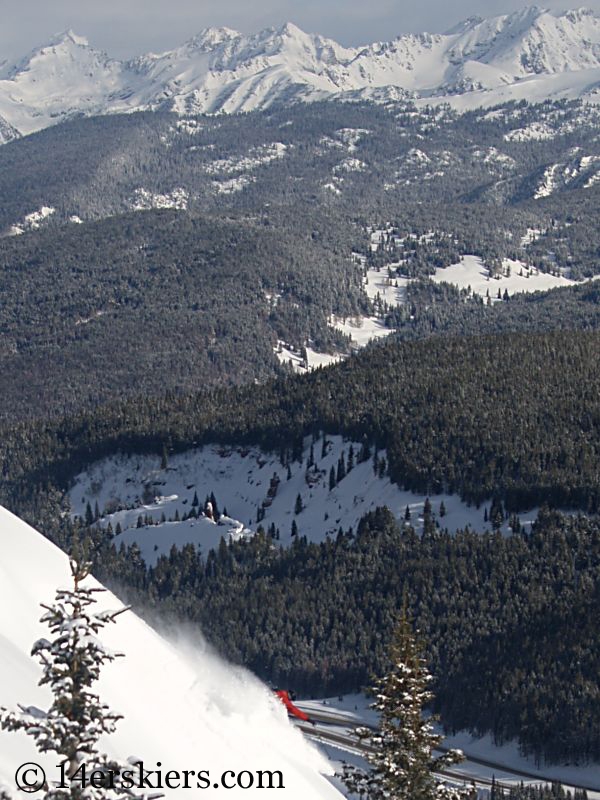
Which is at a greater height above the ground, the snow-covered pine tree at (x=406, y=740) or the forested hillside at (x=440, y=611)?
the forested hillside at (x=440, y=611)

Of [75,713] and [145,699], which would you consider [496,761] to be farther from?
[75,713]

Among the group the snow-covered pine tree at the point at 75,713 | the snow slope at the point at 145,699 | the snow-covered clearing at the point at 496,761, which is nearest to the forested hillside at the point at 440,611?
the snow-covered clearing at the point at 496,761

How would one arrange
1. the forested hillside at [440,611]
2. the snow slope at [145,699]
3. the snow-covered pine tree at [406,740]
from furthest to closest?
the forested hillside at [440,611] < the snow-covered pine tree at [406,740] < the snow slope at [145,699]

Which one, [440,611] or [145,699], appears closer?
[145,699]

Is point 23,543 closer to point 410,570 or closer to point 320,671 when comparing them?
point 320,671

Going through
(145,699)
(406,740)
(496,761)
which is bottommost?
(496,761)

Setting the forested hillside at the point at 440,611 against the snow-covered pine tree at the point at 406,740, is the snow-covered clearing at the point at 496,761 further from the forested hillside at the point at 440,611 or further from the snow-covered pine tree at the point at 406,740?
the snow-covered pine tree at the point at 406,740

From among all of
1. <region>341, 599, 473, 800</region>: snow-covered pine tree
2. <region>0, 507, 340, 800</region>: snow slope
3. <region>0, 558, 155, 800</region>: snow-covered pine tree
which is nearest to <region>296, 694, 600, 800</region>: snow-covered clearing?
<region>0, 507, 340, 800</region>: snow slope

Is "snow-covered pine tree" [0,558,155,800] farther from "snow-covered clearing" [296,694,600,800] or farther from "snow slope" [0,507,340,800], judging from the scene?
"snow-covered clearing" [296,694,600,800]

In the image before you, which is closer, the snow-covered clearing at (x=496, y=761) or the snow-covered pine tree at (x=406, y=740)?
the snow-covered pine tree at (x=406, y=740)

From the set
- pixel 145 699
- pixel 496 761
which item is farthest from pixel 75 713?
pixel 496 761
